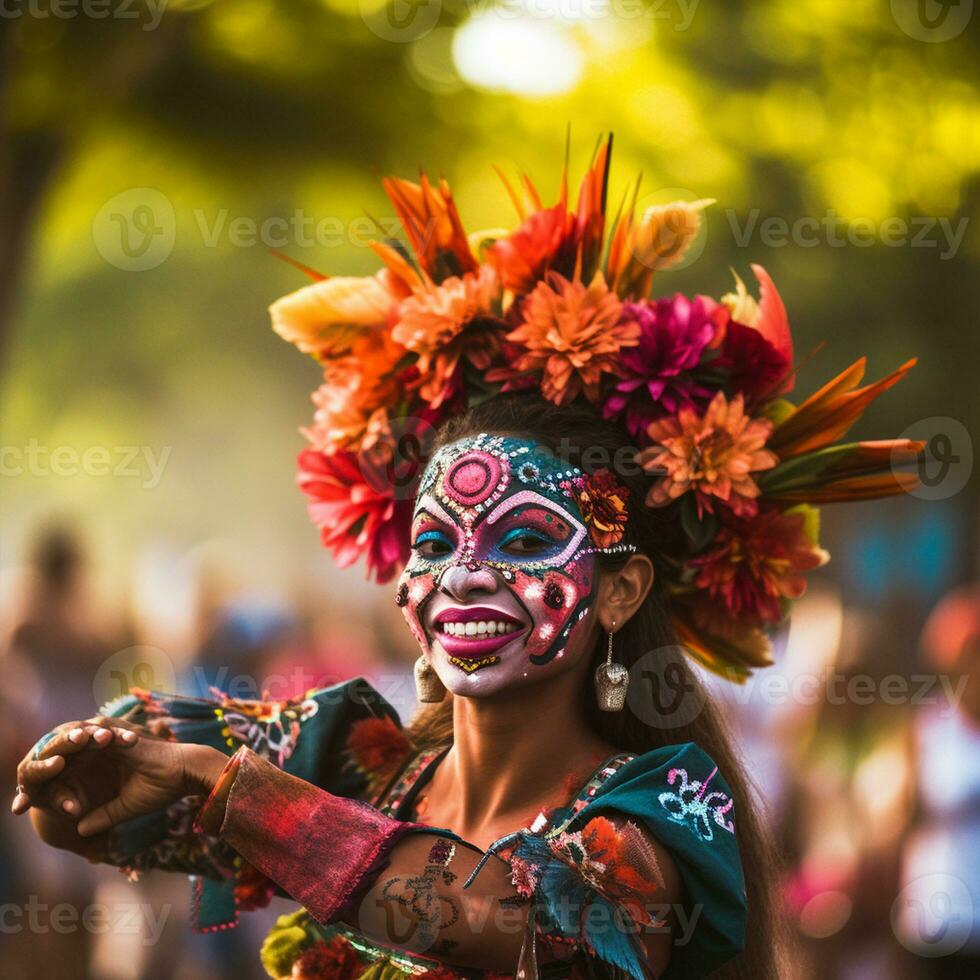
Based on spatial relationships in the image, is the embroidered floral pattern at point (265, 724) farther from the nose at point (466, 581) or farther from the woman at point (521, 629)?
the nose at point (466, 581)

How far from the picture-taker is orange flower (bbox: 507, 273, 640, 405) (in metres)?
2.93

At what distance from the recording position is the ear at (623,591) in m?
2.85

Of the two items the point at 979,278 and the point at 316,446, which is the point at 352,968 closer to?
the point at 316,446

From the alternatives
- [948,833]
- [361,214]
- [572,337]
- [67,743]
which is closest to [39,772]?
[67,743]

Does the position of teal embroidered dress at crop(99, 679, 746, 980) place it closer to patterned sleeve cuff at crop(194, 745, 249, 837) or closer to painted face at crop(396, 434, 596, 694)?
patterned sleeve cuff at crop(194, 745, 249, 837)

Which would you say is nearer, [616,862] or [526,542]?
[616,862]

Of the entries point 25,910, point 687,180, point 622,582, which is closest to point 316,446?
point 622,582

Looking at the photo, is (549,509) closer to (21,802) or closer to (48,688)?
(21,802)

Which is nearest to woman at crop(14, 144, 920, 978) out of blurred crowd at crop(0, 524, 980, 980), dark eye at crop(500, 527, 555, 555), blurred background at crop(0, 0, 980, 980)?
dark eye at crop(500, 527, 555, 555)

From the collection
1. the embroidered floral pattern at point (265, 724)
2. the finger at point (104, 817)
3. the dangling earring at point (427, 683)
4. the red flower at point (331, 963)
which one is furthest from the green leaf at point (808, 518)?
the finger at point (104, 817)

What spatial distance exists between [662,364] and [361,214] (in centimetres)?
697

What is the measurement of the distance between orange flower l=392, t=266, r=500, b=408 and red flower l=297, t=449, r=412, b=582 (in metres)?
0.29

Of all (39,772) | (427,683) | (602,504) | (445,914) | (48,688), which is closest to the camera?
(445,914)

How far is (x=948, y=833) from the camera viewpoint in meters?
5.41
